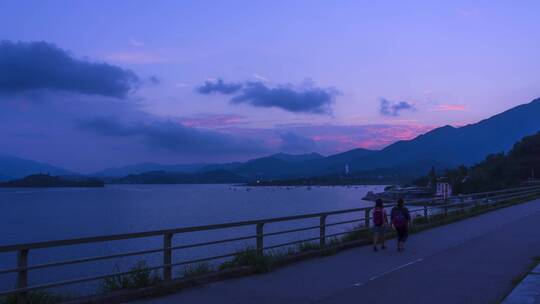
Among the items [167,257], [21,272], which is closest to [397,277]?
[167,257]

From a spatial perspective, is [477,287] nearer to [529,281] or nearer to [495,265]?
[529,281]

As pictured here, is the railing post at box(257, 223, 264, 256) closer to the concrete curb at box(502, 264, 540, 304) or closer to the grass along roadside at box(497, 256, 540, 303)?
the grass along roadside at box(497, 256, 540, 303)

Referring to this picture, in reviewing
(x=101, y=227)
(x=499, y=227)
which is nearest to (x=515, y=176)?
(x=101, y=227)

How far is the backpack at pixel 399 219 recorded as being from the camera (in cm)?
1746

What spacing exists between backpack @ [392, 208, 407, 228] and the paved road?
72 cm

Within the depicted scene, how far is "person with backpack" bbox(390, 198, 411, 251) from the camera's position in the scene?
1730cm

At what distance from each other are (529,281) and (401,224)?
20.3 ft

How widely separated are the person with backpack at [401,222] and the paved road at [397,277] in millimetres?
333

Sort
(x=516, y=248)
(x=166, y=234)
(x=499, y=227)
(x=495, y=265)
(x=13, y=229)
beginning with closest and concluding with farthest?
(x=166, y=234)
(x=495, y=265)
(x=516, y=248)
(x=499, y=227)
(x=13, y=229)

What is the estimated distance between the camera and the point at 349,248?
17891 mm

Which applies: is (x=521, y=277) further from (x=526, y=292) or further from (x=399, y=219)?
(x=399, y=219)

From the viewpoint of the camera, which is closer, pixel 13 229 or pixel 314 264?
pixel 314 264

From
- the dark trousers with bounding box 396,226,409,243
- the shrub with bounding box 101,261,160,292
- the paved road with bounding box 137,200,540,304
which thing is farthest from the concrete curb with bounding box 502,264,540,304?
the shrub with bounding box 101,261,160,292

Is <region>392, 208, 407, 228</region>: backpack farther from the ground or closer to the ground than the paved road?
farther from the ground
